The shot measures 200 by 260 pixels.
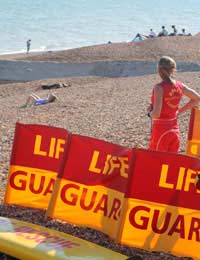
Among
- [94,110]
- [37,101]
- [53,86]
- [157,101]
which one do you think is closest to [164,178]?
[157,101]

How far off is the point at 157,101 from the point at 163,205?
1245 mm

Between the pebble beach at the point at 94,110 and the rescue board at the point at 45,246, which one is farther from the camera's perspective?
the pebble beach at the point at 94,110

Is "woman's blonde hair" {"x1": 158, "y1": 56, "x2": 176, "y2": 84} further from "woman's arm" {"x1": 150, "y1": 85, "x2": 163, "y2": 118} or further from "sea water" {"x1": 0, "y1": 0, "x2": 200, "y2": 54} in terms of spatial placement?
"sea water" {"x1": 0, "y1": 0, "x2": 200, "y2": 54}

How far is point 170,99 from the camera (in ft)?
22.1

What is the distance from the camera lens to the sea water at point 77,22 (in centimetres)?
6419

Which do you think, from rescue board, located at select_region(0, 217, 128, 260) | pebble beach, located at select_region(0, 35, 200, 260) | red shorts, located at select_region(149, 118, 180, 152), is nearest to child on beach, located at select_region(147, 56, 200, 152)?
red shorts, located at select_region(149, 118, 180, 152)

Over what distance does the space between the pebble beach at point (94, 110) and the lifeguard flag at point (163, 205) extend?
0.18 m

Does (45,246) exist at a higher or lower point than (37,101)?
lower

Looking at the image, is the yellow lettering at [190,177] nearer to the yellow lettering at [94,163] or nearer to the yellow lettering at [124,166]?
the yellow lettering at [124,166]

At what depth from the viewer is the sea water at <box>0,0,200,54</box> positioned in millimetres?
64188

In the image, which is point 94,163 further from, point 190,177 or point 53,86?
point 53,86

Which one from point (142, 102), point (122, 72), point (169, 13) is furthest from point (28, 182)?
point (169, 13)

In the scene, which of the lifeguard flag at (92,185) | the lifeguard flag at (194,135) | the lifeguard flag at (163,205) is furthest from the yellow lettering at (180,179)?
the lifeguard flag at (194,135)

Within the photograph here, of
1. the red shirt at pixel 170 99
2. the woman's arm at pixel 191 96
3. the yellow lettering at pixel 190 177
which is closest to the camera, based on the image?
the yellow lettering at pixel 190 177
